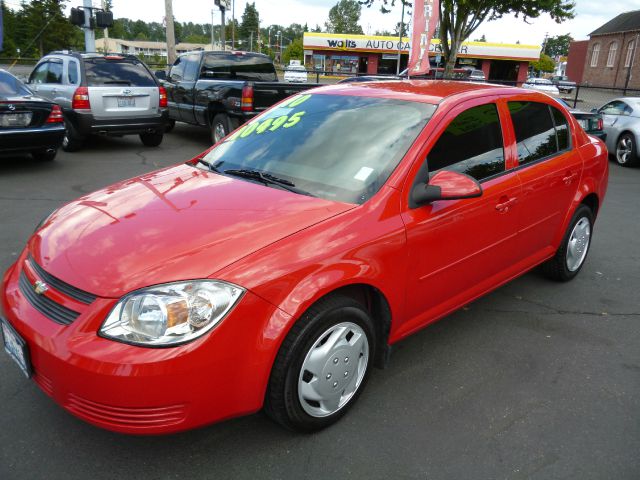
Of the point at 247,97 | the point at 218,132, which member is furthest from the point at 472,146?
the point at 218,132

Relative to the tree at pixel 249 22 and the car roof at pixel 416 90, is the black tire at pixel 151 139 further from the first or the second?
the tree at pixel 249 22

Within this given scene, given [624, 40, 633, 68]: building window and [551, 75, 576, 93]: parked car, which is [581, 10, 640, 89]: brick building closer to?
[624, 40, 633, 68]: building window

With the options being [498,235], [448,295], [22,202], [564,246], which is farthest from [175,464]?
[22,202]

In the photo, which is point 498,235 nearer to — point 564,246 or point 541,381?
point 541,381

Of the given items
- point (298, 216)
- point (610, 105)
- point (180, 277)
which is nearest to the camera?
point (180, 277)

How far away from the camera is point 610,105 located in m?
12.2

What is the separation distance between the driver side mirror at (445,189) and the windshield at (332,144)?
20 cm

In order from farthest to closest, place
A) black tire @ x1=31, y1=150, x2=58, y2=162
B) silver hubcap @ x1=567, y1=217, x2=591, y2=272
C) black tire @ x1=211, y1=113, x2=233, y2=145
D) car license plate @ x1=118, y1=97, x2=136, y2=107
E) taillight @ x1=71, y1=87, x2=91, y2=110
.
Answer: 1. black tire @ x1=211, y1=113, x2=233, y2=145
2. car license plate @ x1=118, y1=97, x2=136, y2=107
3. taillight @ x1=71, y1=87, x2=91, y2=110
4. black tire @ x1=31, y1=150, x2=58, y2=162
5. silver hubcap @ x1=567, y1=217, x2=591, y2=272

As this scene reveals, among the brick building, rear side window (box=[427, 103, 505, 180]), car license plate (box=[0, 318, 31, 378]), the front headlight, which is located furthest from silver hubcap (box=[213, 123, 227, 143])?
the brick building

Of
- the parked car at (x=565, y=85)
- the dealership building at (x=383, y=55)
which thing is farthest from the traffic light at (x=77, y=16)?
the dealership building at (x=383, y=55)

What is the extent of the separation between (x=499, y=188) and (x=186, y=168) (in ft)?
6.61

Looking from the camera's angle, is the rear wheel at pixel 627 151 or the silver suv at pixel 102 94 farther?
the rear wheel at pixel 627 151

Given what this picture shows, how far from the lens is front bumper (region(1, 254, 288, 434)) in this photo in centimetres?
210

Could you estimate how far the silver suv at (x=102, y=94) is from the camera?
372 inches
